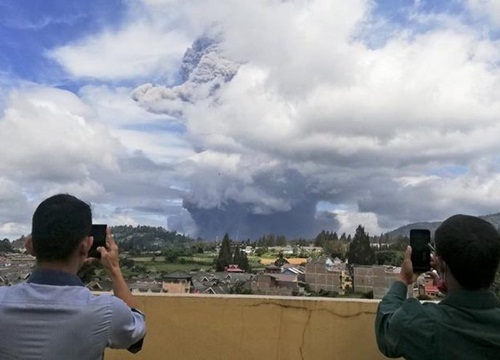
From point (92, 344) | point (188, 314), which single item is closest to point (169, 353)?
point (188, 314)

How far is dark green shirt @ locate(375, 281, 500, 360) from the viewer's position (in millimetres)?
1797

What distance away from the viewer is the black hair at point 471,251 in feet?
6.05

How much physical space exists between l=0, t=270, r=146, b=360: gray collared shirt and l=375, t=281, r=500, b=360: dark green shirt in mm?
971

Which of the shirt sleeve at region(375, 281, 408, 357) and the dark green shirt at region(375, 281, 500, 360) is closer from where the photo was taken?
the dark green shirt at region(375, 281, 500, 360)

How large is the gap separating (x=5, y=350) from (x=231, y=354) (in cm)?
182

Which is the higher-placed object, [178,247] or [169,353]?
[178,247]

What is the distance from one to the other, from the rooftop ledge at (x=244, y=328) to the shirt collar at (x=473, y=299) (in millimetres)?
1390

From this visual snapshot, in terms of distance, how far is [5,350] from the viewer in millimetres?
1712

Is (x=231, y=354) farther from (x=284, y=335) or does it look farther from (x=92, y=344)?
(x=92, y=344)

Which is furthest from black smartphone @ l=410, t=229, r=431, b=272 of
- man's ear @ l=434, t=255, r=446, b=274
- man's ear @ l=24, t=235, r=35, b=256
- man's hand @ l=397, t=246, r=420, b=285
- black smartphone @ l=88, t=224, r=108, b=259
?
man's ear @ l=24, t=235, r=35, b=256

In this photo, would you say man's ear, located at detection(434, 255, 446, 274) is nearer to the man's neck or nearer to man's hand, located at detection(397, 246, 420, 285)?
man's hand, located at detection(397, 246, 420, 285)

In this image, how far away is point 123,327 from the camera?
1.84 metres

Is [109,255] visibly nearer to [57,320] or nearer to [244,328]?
[57,320]

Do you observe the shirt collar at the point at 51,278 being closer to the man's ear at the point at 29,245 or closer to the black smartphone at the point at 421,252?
the man's ear at the point at 29,245
